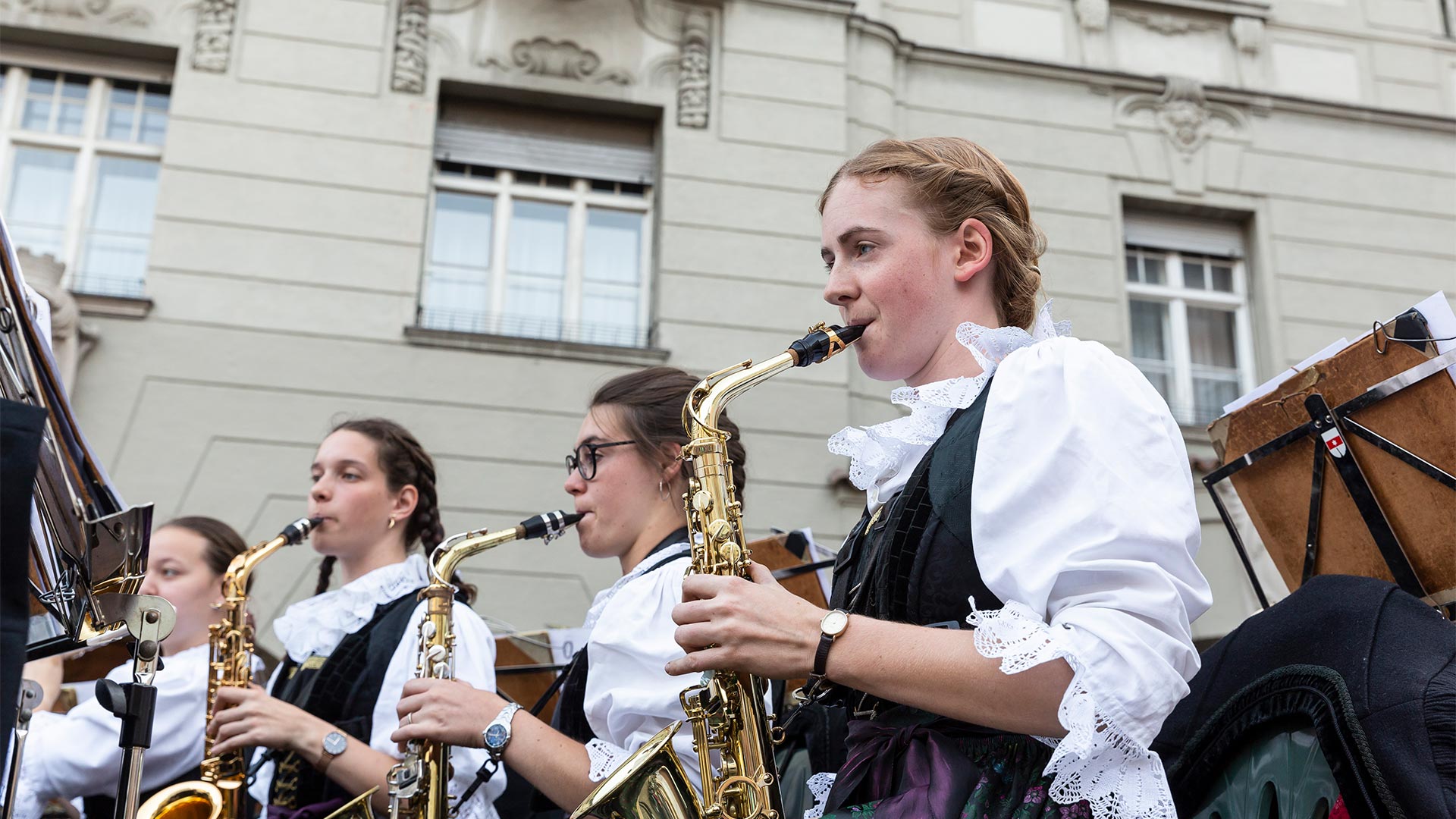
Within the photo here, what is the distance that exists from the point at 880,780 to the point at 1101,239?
29.4 feet

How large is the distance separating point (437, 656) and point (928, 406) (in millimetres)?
1966

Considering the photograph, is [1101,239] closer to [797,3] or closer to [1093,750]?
[797,3]

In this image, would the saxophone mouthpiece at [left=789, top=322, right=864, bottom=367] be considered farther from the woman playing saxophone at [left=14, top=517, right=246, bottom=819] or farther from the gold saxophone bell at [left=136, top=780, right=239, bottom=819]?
the woman playing saxophone at [left=14, top=517, right=246, bottom=819]

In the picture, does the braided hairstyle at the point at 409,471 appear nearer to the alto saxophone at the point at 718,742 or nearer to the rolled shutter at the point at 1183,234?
the alto saxophone at the point at 718,742

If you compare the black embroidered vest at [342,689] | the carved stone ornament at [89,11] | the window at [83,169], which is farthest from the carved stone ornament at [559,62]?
the black embroidered vest at [342,689]

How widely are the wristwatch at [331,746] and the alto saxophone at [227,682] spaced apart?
363mm

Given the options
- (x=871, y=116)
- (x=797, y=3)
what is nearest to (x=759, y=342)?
(x=871, y=116)

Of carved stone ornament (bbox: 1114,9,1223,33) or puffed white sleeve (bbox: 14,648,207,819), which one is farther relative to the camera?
carved stone ornament (bbox: 1114,9,1223,33)

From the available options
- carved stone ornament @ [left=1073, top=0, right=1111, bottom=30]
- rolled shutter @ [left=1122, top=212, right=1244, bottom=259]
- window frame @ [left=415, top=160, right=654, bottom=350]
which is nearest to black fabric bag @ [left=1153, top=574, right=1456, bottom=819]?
window frame @ [left=415, top=160, right=654, bottom=350]

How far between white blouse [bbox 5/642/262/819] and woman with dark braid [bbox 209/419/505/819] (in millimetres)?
297

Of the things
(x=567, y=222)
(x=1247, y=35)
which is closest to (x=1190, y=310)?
(x=1247, y=35)

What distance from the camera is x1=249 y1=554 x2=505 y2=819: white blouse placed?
3.39 m

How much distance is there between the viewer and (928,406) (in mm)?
2123

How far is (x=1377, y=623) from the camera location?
181 cm
